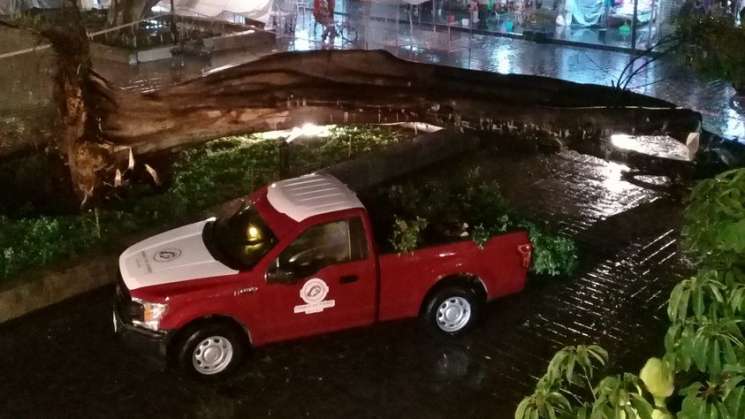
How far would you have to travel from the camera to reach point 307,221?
7.02 metres

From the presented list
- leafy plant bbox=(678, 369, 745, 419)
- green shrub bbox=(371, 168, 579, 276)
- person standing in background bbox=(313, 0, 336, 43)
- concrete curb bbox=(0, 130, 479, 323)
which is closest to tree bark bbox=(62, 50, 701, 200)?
concrete curb bbox=(0, 130, 479, 323)

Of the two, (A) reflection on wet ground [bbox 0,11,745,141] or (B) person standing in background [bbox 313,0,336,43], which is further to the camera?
(B) person standing in background [bbox 313,0,336,43]

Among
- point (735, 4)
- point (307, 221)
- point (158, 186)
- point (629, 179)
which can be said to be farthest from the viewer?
point (735, 4)

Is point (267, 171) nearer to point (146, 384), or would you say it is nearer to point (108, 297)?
point (108, 297)

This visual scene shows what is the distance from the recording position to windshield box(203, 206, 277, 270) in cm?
699

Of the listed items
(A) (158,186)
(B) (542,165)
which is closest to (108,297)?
(A) (158,186)

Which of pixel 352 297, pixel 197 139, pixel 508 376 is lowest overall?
pixel 508 376

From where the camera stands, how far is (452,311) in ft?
24.9

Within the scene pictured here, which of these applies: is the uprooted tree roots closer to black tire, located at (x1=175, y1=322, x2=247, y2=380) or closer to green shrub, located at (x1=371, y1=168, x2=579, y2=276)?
green shrub, located at (x1=371, y1=168, x2=579, y2=276)

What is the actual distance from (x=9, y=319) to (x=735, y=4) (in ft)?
63.5

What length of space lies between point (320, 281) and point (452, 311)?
1.32m

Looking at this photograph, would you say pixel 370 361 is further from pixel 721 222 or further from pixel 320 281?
pixel 721 222

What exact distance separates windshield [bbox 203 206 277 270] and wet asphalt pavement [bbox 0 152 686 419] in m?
0.88

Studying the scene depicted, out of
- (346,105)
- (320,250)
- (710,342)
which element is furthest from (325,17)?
(710,342)
